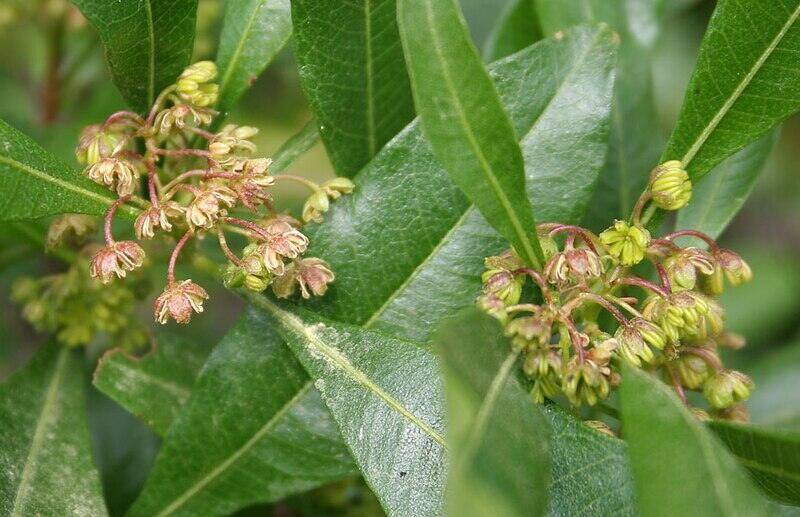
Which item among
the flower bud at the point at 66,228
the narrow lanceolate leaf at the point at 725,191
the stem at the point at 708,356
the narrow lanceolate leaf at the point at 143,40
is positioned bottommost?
the stem at the point at 708,356

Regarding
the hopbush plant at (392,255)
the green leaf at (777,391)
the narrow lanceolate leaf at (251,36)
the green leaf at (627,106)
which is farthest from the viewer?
the green leaf at (777,391)

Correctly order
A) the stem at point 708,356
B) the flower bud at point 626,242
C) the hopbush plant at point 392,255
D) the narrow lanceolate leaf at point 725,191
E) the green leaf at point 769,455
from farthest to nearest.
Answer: the narrow lanceolate leaf at point 725,191
the stem at point 708,356
the flower bud at point 626,242
the hopbush plant at point 392,255
the green leaf at point 769,455

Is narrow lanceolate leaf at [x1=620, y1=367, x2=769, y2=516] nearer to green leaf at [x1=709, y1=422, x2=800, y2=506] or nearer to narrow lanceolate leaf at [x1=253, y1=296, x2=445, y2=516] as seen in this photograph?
green leaf at [x1=709, y1=422, x2=800, y2=506]

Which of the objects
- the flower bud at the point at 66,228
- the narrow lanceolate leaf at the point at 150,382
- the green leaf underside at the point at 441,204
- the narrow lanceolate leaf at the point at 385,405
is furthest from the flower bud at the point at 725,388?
the flower bud at the point at 66,228

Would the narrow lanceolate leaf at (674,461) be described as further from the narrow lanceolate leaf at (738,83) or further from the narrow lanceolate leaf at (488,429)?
the narrow lanceolate leaf at (738,83)

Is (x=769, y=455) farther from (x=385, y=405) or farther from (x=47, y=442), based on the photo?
(x=47, y=442)

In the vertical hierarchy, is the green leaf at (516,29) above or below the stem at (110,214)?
below

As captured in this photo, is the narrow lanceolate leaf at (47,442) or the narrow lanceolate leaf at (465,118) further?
the narrow lanceolate leaf at (47,442)

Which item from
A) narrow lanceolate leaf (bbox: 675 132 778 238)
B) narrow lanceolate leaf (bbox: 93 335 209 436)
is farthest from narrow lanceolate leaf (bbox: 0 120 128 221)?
narrow lanceolate leaf (bbox: 675 132 778 238)
